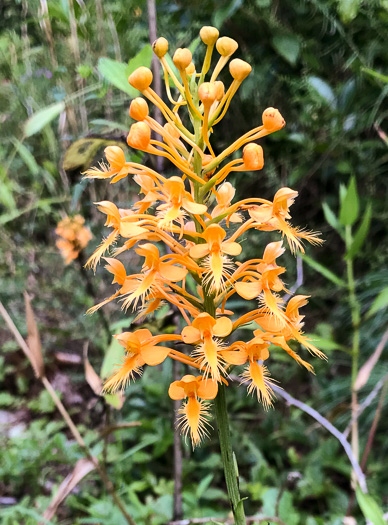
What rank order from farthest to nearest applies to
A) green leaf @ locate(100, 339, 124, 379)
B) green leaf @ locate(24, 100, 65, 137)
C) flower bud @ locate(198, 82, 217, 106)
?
green leaf @ locate(24, 100, 65, 137) < green leaf @ locate(100, 339, 124, 379) < flower bud @ locate(198, 82, 217, 106)

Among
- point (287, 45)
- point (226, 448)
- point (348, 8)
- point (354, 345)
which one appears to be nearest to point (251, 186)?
point (287, 45)

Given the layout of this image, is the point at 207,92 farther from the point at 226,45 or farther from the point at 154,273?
the point at 154,273

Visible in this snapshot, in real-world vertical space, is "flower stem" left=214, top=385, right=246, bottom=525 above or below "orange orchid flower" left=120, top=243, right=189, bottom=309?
below

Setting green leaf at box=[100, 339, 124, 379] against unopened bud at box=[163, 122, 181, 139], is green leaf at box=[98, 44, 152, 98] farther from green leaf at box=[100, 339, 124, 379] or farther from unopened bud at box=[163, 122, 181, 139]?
green leaf at box=[100, 339, 124, 379]

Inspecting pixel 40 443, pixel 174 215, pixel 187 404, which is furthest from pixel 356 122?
pixel 40 443

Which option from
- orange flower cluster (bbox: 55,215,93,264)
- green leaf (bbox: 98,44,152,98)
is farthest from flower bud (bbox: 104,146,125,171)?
orange flower cluster (bbox: 55,215,93,264)

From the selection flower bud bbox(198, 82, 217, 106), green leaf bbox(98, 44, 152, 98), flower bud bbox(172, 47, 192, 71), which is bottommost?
flower bud bbox(198, 82, 217, 106)

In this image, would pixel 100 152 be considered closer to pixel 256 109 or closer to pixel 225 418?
pixel 225 418

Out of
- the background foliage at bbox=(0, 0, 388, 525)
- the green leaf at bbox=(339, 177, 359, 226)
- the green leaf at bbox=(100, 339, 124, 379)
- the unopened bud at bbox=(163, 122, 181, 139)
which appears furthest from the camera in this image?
the background foliage at bbox=(0, 0, 388, 525)

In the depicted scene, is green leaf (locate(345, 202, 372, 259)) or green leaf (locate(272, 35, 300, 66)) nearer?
green leaf (locate(345, 202, 372, 259))
